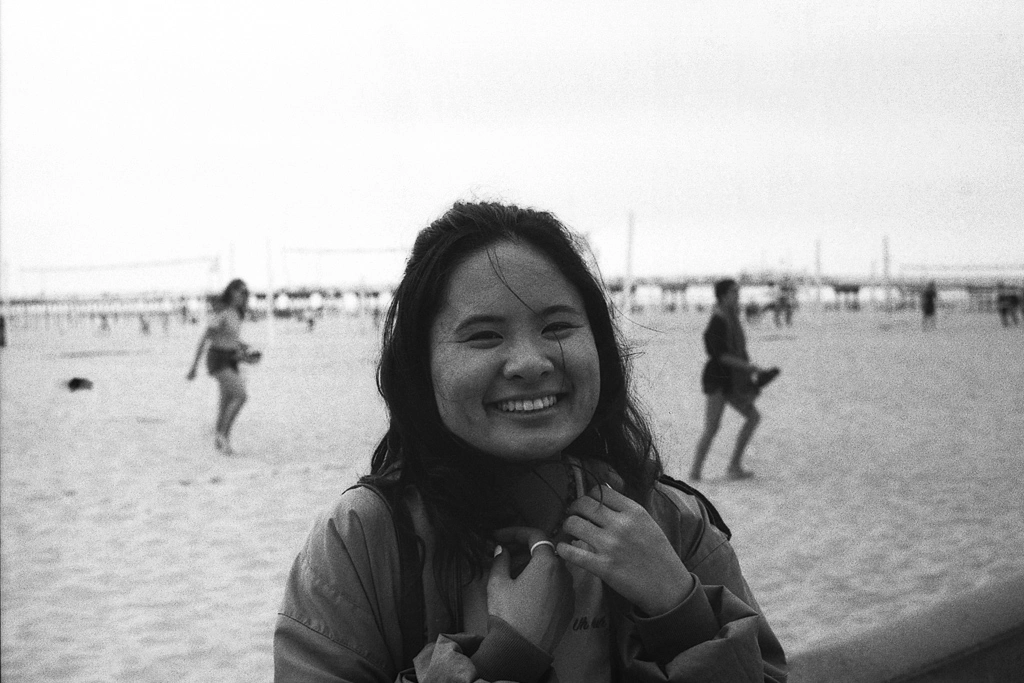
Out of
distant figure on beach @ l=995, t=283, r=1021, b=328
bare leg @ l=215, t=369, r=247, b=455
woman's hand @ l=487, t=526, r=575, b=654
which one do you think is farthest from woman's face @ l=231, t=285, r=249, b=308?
distant figure on beach @ l=995, t=283, r=1021, b=328

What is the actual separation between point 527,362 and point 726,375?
189 inches

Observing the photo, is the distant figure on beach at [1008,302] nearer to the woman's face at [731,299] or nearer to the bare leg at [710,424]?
the woman's face at [731,299]

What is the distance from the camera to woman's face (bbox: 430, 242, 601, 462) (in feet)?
3.02

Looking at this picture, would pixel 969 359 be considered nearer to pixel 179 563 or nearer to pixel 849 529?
pixel 849 529

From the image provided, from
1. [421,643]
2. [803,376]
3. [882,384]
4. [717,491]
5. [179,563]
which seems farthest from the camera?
[803,376]

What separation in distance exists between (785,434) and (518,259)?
695 cm

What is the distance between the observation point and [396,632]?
2.94 feet

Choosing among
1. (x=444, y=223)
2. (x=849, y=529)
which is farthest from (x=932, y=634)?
(x=849, y=529)

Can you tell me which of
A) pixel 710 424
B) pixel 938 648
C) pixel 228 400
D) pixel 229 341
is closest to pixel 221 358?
pixel 229 341

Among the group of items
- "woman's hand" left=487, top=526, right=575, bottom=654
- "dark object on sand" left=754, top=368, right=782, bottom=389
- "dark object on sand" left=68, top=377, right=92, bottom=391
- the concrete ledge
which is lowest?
"dark object on sand" left=68, top=377, right=92, bottom=391

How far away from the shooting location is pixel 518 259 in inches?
37.7

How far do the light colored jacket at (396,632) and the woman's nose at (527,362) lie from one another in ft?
0.62

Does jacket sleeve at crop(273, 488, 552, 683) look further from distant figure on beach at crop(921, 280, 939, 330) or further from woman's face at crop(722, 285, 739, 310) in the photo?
distant figure on beach at crop(921, 280, 939, 330)

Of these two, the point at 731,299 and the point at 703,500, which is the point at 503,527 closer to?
the point at 703,500
